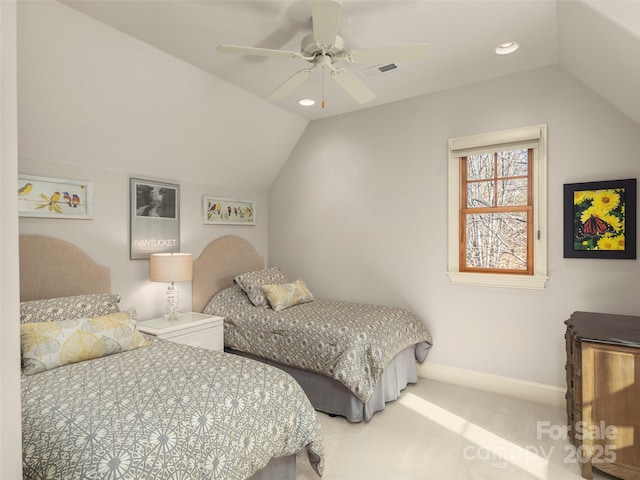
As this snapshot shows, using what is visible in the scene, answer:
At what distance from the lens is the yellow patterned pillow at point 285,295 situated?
3.56 m

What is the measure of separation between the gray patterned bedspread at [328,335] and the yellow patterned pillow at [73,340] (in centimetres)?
108

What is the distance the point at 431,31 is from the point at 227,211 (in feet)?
8.75

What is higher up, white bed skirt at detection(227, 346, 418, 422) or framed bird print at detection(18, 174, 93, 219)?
framed bird print at detection(18, 174, 93, 219)

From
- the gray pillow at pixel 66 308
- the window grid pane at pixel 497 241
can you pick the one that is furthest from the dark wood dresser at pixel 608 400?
the gray pillow at pixel 66 308

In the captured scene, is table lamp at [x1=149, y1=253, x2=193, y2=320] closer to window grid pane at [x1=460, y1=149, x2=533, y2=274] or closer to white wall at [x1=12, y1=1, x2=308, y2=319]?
white wall at [x1=12, y1=1, x2=308, y2=319]

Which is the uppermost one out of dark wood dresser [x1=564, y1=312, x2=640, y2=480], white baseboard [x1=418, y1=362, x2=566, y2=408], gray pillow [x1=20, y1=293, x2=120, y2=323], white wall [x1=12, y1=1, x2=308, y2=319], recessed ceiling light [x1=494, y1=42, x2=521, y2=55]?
recessed ceiling light [x1=494, y1=42, x2=521, y2=55]

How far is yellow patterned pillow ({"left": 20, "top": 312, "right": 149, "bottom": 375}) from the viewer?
2.05 m

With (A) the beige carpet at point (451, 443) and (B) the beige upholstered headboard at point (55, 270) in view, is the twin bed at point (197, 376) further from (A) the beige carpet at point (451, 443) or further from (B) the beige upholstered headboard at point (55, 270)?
(A) the beige carpet at point (451, 443)

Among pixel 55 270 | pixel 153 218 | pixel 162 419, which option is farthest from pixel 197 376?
pixel 153 218

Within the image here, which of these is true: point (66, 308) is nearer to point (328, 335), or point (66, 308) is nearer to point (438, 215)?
point (328, 335)

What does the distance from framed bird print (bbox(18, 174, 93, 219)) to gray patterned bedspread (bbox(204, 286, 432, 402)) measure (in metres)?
1.47

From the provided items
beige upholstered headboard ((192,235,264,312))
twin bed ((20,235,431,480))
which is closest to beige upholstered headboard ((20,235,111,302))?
twin bed ((20,235,431,480))

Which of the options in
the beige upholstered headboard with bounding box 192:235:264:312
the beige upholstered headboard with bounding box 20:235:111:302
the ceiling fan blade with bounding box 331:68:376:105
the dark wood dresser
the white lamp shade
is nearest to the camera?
the dark wood dresser

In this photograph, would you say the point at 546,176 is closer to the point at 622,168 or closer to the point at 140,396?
the point at 622,168
